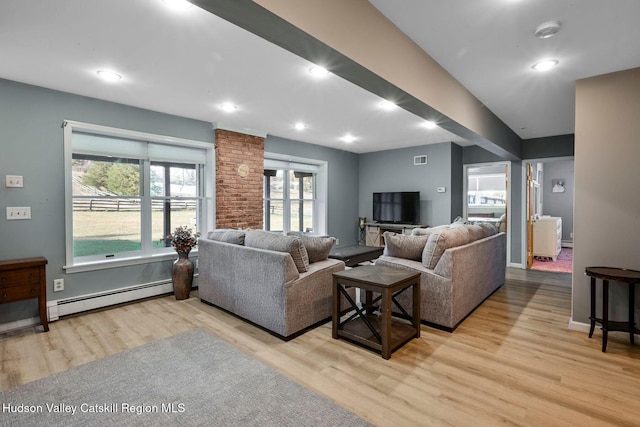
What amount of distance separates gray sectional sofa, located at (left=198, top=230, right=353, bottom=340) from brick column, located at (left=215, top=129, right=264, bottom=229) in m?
1.27

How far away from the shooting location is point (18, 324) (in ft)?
10.5

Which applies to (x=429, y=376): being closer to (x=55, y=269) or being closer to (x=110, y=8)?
(x=110, y=8)

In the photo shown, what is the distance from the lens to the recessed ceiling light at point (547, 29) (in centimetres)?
215

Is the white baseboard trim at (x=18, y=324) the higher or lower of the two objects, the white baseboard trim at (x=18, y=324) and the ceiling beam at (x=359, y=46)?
the lower

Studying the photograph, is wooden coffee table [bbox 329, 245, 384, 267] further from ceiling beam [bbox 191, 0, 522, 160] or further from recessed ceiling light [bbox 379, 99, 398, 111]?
ceiling beam [bbox 191, 0, 522, 160]

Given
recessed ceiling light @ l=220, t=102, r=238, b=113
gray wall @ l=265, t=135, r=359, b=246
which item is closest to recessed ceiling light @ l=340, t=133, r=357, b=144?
gray wall @ l=265, t=135, r=359, b=246

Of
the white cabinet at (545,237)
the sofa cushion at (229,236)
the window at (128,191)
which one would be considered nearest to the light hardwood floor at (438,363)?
the sofa cushion at (229,236)

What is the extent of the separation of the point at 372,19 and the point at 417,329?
2.57m

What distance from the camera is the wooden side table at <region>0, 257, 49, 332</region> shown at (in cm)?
291

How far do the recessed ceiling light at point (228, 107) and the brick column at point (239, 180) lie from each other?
69 cm

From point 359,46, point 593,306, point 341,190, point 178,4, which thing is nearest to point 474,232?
point 593,306

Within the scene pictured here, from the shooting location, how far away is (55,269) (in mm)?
3506

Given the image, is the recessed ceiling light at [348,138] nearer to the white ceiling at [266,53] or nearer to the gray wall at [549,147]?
the white ceiling at [266,53]

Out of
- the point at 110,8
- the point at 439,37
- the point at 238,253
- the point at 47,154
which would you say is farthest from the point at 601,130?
the point at 47,154
